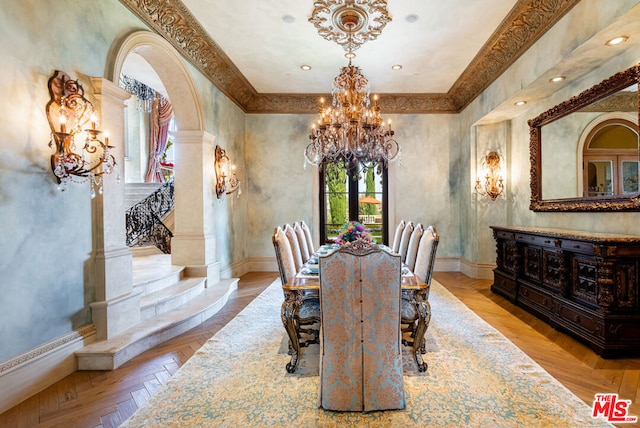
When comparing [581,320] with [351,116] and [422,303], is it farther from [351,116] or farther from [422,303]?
[351,116]

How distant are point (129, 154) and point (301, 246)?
848cm

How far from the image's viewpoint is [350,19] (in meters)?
3.71

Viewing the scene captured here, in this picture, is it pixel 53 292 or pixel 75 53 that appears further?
pixel 75 53

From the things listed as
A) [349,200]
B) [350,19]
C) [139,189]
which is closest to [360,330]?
[350,19]

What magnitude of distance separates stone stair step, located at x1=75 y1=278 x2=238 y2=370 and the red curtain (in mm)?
7479

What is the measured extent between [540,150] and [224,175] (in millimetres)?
5032

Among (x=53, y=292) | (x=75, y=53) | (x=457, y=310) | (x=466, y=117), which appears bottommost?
(x=457, y=310)

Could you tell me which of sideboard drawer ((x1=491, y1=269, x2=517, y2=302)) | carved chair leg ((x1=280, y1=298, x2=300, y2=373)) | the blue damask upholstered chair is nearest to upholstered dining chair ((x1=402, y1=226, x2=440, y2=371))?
the blue damask upholstered chair

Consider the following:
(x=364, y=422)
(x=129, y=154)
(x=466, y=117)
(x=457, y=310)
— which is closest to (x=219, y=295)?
(x=364, y=422)

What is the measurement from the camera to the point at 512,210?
5586 mm

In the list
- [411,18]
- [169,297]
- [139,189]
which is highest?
[411,18]

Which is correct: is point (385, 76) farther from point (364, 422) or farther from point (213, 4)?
point (364, 422)

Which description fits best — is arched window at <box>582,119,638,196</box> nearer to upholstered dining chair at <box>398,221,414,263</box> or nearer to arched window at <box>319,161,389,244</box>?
upholstered dining chair at <box>398,221,414,263</box>

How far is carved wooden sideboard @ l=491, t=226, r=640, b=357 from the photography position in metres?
2.84
